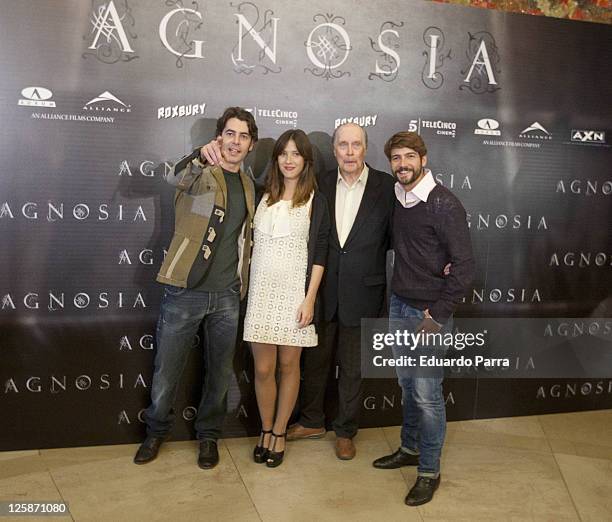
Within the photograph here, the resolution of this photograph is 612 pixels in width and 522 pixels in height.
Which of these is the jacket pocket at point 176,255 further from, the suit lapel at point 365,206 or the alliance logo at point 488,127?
the alliance logo at point 488,127

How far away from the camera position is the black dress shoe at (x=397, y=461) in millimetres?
3037

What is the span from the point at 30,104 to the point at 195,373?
1488 mm

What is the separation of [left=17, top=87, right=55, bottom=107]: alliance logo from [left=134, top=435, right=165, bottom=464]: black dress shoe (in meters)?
1.61

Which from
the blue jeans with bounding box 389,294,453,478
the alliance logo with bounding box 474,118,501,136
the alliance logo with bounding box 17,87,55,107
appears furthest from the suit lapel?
the alliance logo with bounding box 17,87,55,107

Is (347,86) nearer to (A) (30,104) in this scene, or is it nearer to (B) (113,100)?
(B) (113,100)

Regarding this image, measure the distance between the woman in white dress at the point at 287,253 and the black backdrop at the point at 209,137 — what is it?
1.32ft

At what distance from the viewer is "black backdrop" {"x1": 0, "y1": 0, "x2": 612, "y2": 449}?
115 inches

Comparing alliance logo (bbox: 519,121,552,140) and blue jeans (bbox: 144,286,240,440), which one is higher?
alliance logo (bbox: 519,121,552,140)

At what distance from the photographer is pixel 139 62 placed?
2.97 metres

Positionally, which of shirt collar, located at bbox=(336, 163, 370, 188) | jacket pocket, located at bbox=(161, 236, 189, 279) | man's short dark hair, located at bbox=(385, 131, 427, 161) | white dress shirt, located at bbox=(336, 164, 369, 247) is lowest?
jacket pocket, located at bbox=(161, 236, 189, 279)

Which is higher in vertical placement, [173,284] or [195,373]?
[173,284]

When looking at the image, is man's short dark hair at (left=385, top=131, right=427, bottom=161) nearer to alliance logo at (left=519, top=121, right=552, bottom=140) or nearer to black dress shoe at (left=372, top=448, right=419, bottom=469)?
alliance logo at (left=519, top=121, right=552, bottom=140)

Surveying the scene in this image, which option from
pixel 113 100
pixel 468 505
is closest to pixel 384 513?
pixel 468 505

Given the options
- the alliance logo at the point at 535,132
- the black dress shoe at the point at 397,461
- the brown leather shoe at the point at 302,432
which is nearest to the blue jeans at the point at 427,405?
the black dress shoe at the point at 397,461
